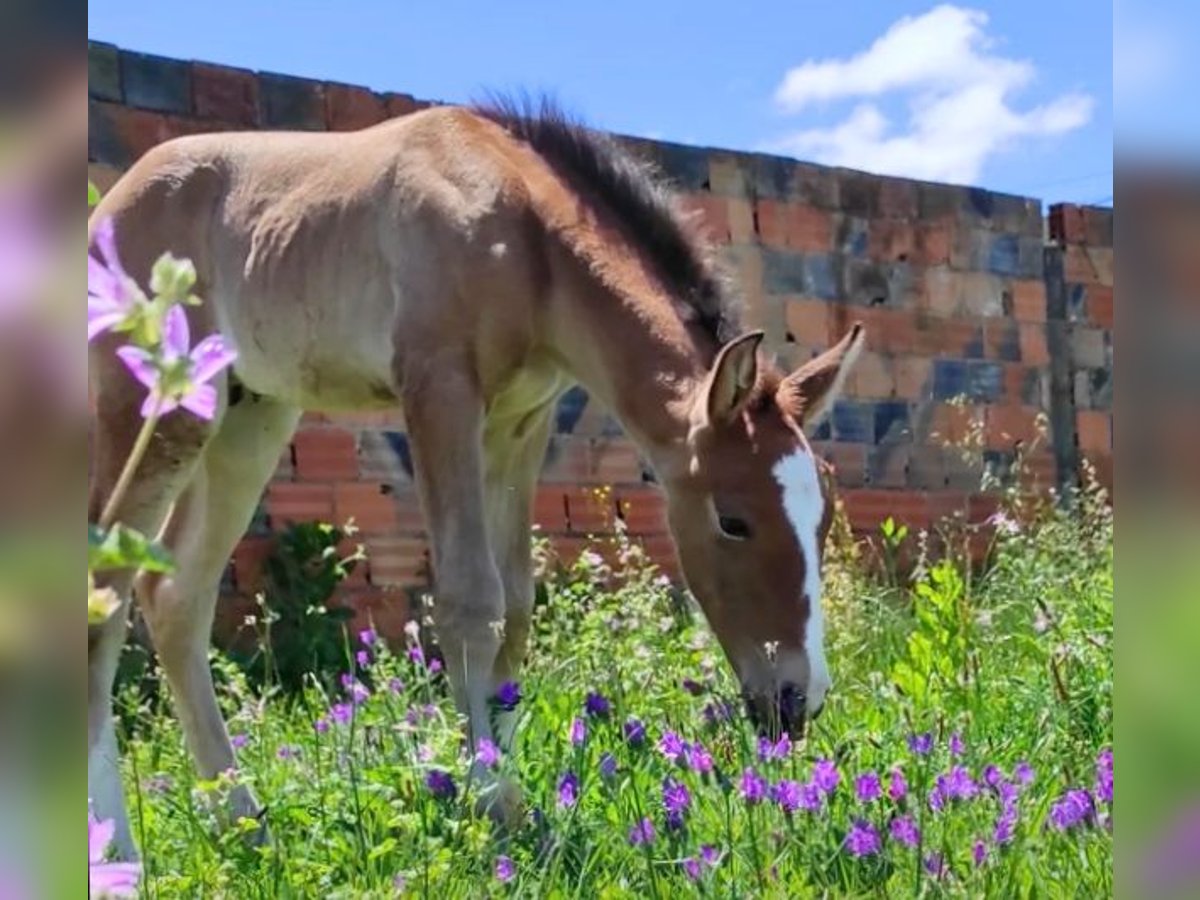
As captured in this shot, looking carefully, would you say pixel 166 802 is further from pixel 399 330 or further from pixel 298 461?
pixel 298 461

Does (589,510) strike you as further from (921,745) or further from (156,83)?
(921,745)

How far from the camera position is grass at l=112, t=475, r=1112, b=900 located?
1.95 meters

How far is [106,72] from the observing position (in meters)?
4.77

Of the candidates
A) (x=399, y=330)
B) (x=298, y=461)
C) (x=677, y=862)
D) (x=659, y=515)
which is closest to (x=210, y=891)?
(x=677, y=862)

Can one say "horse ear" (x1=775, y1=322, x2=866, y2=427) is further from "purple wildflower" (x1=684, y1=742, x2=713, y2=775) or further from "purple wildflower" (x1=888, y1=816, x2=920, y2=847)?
"purple wildflower" (x1=888, y1=816, x2=920, y2=847)

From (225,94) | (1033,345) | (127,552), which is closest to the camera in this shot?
(127,552)

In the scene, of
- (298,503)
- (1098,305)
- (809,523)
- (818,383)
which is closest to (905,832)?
(809,523)

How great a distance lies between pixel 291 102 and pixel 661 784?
3555 mm

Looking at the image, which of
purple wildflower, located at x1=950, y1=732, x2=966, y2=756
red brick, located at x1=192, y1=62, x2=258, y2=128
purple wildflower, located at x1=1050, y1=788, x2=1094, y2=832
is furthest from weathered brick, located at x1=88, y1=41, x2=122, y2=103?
purple wildflower, located at x1=1050, y1=788, x2=1094, y2=832

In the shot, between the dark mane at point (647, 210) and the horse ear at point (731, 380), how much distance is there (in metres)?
0.21

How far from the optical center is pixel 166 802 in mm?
2592

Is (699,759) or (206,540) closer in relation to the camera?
(699,759)

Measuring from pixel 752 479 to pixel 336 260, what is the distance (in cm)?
108

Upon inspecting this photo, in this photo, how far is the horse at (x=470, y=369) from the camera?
2852mm
